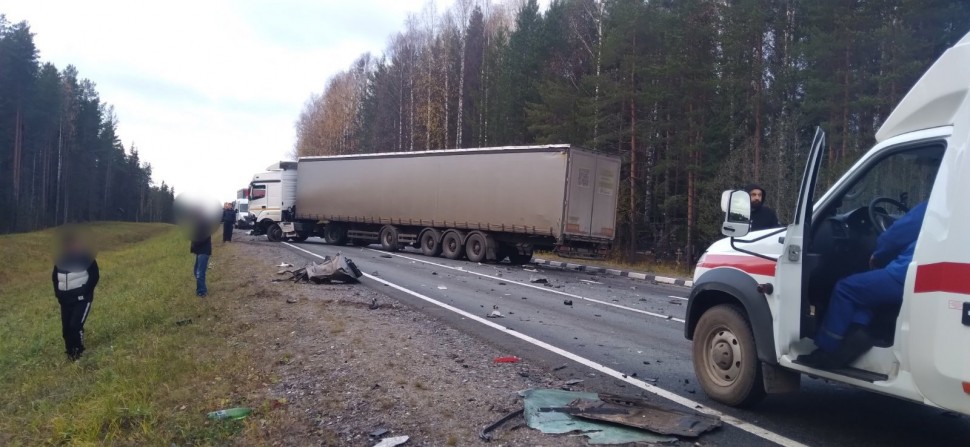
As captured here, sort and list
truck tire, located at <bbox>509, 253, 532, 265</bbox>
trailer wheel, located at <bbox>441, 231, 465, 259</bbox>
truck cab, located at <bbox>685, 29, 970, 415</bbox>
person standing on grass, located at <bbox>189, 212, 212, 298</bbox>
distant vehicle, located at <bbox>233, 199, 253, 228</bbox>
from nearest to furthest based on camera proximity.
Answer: truck cab, located at <bbox>685, 29, 970, 415</bbox> < person standing on grass, located at <bbox>189, 212, 212, 298</bbox> < truck tire, located at <bbox>509, 253, 532, 265</bbox> < trailer wheel, located at <bbox>441, 231, 465, 259</bbox> < distant vehicle, located at <bbox>233, 199, 253, 228</bbox>

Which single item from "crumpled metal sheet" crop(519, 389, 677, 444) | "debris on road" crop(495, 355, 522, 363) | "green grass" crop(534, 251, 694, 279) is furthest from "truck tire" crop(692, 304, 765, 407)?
"green grass" crop(534, 251, 694, 279)

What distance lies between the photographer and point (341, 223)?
32.0 m

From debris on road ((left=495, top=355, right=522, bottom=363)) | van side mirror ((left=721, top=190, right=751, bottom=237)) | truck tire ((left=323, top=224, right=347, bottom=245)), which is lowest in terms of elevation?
debris on road ((left=495, top=355, right=522, bottom=363))

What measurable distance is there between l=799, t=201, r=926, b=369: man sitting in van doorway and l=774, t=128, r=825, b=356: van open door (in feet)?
0.64

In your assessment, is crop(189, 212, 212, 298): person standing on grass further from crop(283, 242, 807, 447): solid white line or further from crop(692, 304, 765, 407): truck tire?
crop(692, 304, 765, 407): truck tire

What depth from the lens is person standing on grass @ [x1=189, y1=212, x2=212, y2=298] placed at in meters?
12.7

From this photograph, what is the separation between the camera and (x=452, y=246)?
978 inches

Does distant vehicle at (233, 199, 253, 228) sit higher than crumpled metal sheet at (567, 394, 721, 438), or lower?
higher

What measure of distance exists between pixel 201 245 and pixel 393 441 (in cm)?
973

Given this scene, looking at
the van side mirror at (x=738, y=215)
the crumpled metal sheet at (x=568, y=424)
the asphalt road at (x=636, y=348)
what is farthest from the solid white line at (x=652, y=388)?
the van side mirror at (x=738, y=215)

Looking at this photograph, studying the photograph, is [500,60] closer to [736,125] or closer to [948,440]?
[736,125]

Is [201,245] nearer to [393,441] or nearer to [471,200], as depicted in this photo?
→ [393,441]

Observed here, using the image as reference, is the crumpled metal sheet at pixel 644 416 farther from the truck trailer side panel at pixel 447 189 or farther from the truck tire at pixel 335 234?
the truck tire at pixel 335 234

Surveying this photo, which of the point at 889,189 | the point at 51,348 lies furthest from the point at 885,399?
the point at 51,348
